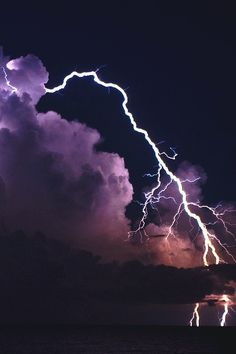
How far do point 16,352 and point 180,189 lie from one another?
126 ft

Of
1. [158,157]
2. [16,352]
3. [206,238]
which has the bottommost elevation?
[16,352]

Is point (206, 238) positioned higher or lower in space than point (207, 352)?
higher

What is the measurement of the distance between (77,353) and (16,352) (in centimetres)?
763

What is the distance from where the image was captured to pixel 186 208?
4294cm

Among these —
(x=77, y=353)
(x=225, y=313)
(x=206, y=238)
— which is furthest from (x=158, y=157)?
(x=77, y=353)

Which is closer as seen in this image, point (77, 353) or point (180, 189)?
point (180, 189)

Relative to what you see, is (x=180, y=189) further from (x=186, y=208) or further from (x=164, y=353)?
(x=164, y=353)

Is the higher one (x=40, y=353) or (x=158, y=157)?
(x=158, y=157)

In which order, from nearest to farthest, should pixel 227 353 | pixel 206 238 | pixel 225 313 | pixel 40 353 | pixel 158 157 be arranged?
pixel 158 157
pixel 206 238
pixel 225 313
pixel 40 353
pixel 227 353

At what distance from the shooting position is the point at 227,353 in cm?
7344

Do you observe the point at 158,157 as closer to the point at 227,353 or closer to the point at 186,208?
the point at 186,208

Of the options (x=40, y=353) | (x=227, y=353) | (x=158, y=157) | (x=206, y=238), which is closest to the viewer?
(x=158, y=157)

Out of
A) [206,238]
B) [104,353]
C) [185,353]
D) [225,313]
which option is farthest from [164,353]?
[206,238]

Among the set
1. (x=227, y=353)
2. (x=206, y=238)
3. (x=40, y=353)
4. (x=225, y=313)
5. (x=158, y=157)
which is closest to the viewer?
(x=158, y=157)
